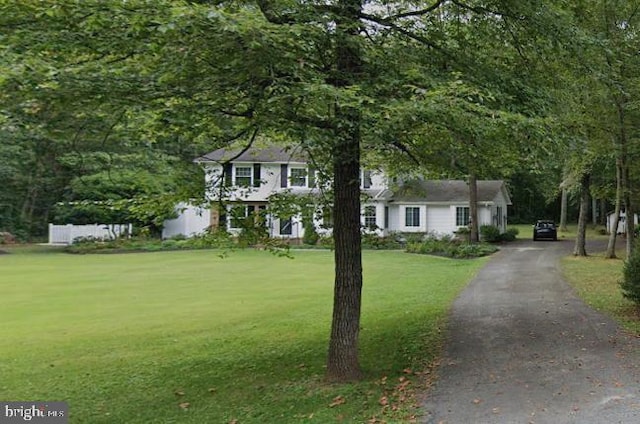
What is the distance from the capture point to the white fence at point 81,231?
1348 inches

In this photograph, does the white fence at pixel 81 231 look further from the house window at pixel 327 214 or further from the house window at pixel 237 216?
the house window at pixel 327 214

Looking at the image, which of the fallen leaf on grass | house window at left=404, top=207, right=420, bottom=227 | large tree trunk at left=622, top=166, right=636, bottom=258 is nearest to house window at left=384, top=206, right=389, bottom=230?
house window at left=404, top=207, right=420, bottom=227

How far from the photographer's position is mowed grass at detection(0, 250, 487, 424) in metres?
6.76

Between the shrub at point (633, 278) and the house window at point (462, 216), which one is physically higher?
the house window at point (462, 216)

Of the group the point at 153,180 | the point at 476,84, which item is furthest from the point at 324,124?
the point at 153,180

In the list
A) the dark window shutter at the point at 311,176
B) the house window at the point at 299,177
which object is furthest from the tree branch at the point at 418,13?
the house window at the point at 299,177

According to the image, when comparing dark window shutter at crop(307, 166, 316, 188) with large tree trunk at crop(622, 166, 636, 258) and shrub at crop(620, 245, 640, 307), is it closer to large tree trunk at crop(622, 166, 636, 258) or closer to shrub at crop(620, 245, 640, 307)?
shrub at crop(620, 245, 640, 307)

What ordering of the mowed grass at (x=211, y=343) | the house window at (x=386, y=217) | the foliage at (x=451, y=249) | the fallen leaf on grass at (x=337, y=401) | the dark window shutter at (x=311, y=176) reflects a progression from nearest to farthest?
the fallen leaf on grass at (x=337, y=401)
the mowed grass at (x=211, y=343)
the dark window shutter at (x=311, y=176)
the foliage at (x=451, y=249)
the house window at (x=386, y=217)

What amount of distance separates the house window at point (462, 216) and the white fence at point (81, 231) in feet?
67.2

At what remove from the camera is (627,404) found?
5.34 meters

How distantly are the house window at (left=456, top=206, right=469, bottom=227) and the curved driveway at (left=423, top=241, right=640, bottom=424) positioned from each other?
21222 mm

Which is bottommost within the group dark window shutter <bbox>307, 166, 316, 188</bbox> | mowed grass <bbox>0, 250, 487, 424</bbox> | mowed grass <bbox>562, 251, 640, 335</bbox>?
mowed grass <bbox>0, 250, 487, 424</bbox>

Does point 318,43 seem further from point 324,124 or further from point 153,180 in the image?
point 153,180

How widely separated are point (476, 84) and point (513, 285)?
978cm
